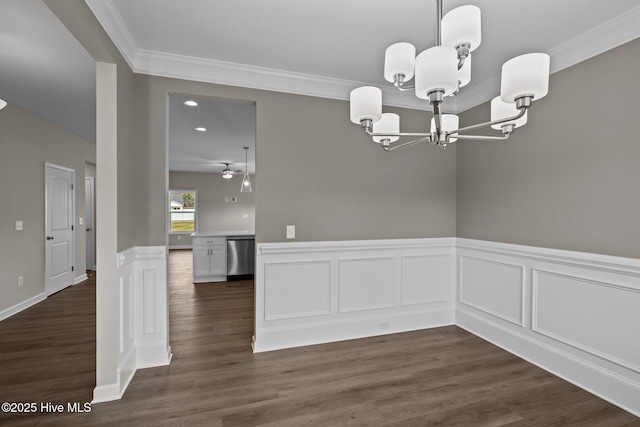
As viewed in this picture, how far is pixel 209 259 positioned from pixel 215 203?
5.22 meters

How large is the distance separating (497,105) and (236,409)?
2.43 meters

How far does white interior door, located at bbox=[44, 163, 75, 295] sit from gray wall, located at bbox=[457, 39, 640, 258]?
6.05 meters

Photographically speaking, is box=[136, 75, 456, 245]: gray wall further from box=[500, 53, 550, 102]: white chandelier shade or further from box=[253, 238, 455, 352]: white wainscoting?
box=[500, 53, 550, 102]: white chandelier shade

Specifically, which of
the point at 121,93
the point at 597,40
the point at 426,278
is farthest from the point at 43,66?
the point at 597,40

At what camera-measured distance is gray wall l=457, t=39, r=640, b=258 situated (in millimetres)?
2082

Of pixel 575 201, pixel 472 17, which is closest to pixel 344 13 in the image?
pixel 472 17

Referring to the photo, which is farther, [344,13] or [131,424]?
[344,13]

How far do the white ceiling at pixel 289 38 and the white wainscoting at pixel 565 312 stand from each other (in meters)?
1.62

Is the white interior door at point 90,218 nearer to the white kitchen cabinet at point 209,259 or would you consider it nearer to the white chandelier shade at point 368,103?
the white kitchen cabinet at point 209,259

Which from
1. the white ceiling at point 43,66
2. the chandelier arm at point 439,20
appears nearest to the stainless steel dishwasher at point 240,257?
the white ceiling at point 43,66

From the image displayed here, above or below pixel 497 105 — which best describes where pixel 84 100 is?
above

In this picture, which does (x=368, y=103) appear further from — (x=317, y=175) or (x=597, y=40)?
(x=597, y=40)

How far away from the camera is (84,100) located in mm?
3643

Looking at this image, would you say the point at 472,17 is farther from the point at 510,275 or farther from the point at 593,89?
the point at 510,275
